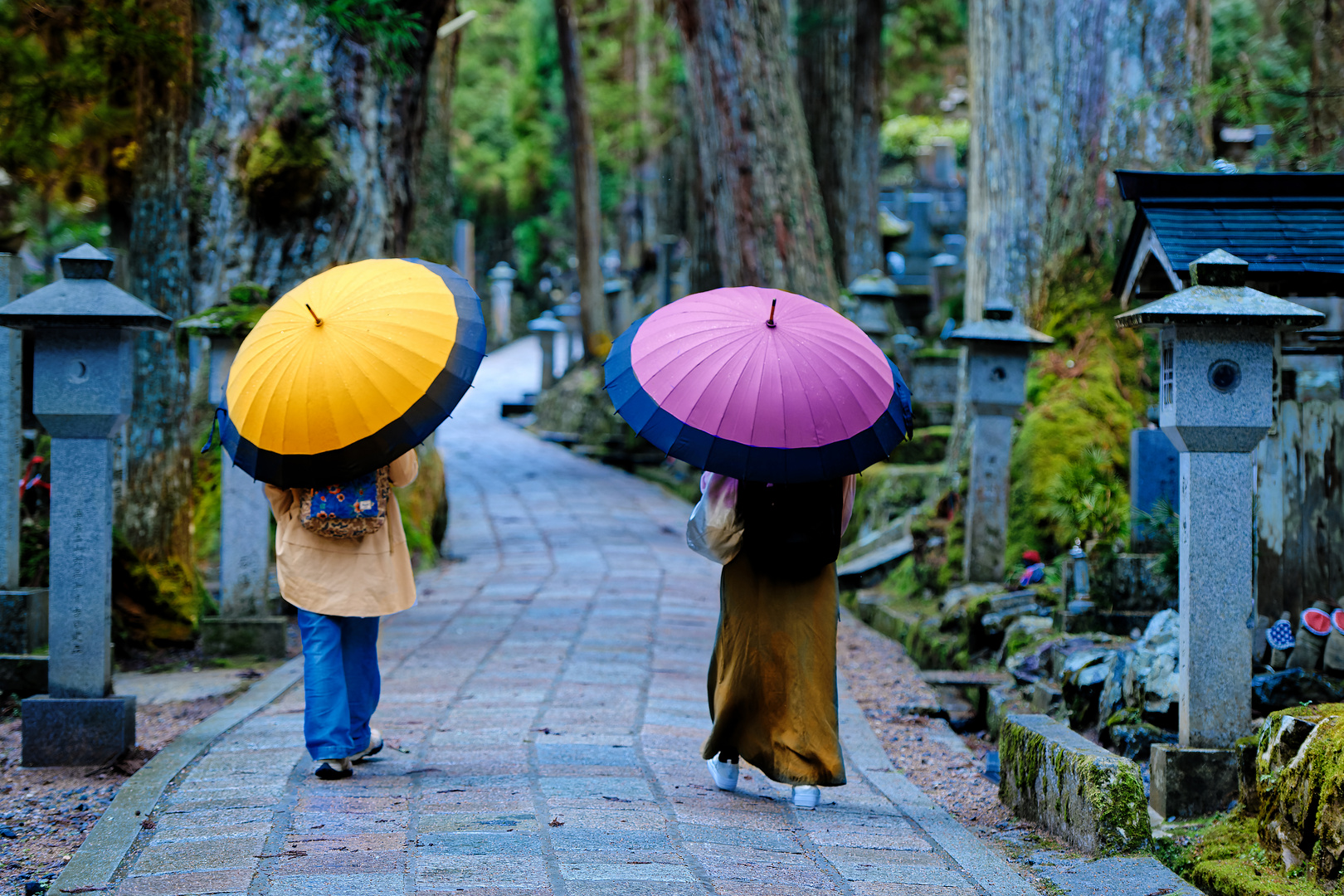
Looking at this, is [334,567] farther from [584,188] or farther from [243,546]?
[584,188]

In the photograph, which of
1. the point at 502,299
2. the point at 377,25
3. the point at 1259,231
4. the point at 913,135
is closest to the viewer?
the point at 1259,231

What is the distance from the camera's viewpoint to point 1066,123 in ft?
28.5

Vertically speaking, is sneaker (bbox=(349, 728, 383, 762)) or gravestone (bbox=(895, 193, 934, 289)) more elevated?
gravestone (bbox=(895, 193, 934, 289))

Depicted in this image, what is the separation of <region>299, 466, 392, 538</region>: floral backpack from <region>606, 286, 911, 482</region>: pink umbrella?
0.99m

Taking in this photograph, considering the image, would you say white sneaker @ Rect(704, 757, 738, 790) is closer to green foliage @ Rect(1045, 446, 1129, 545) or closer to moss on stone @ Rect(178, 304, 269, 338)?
green foliage @ Rect(1045, 446, 1129, 545)

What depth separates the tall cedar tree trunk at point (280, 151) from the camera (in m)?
7.43

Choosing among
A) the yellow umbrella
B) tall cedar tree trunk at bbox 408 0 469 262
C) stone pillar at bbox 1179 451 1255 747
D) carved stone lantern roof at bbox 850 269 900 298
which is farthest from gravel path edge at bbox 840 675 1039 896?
tall cedar tree trunk at bbox 408 0 469 262

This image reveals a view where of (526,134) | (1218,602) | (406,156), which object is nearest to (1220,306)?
(1218,602)

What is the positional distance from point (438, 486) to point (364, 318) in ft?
24.0

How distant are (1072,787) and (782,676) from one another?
100cm

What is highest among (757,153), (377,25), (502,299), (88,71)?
(502,299)

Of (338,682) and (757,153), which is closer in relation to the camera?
(338,682)

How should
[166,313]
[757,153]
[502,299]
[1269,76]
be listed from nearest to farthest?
1. [166,313]
2. [1269,76]
3. [757,153]
4. [502,299]

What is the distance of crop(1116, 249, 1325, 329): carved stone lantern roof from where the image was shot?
4102 millimetres
